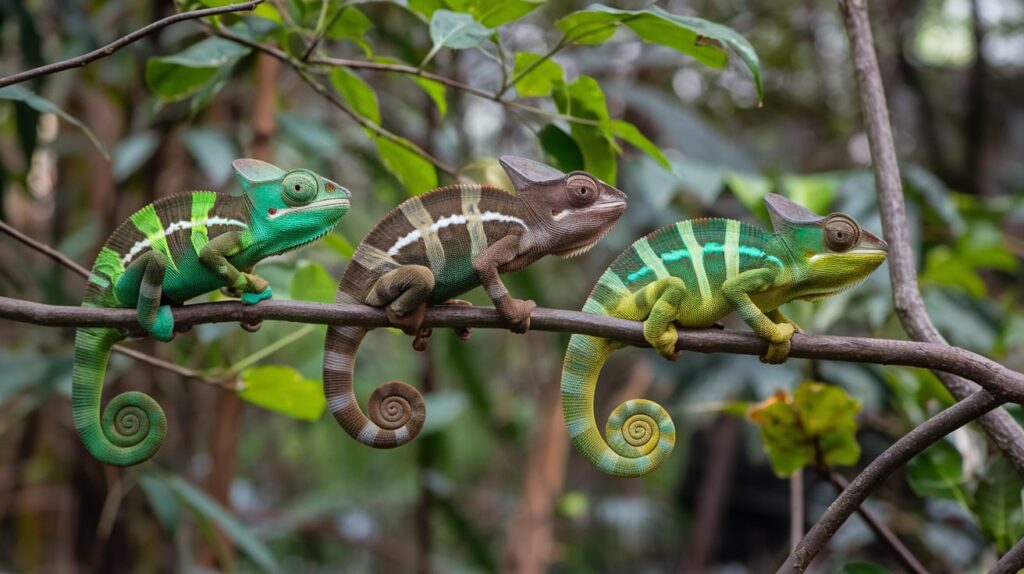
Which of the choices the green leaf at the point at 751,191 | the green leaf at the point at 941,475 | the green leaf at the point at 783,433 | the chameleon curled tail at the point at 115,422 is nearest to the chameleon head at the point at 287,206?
the chameleon curled tail at the point at 115,422

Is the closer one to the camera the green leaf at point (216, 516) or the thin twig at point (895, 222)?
the thin twig at point (895, 222)

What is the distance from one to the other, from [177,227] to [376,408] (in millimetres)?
330

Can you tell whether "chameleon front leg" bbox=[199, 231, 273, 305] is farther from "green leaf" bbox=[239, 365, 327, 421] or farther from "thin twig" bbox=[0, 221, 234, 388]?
"green leaf" bbox=[239, 365, 327, 421]

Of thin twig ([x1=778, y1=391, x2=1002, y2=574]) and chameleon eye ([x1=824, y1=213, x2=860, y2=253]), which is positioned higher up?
chameleon eye ([x1=824, y1=213, x2=860, y2=253])

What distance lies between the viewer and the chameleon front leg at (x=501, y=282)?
1.10 m

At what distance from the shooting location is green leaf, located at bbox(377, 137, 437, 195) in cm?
148

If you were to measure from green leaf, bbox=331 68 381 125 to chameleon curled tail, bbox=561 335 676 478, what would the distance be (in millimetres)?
558

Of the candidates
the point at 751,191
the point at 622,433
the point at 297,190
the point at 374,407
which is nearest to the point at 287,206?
the point at 297,190

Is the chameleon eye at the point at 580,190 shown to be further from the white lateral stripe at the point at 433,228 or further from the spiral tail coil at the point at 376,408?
the spiral tail coil at the point at 376,408

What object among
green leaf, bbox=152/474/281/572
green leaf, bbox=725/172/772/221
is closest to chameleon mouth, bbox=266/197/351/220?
green leaf, bbox=152/474/281/572

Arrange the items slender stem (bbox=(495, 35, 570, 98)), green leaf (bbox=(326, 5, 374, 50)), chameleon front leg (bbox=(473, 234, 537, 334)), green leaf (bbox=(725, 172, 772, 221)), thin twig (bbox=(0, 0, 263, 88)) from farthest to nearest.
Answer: green leaf (bbox=(725, 172, 772, 221)), green leaf (bbox=(326, 5, 374, 50)), slender stem (bbox=(495, 35, 570, 98)), chameleon front leg (bbox=(473, 234, 537, 334)), thin twig (bbox=(0, 0, 263, 88))

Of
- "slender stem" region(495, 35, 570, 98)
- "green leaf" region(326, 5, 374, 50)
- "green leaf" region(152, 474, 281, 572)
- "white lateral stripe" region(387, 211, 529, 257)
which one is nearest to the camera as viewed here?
"white lateral stripe" region(387, 211, 529, 257)

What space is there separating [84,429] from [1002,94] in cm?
447

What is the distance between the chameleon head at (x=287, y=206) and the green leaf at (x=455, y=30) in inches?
9.4
